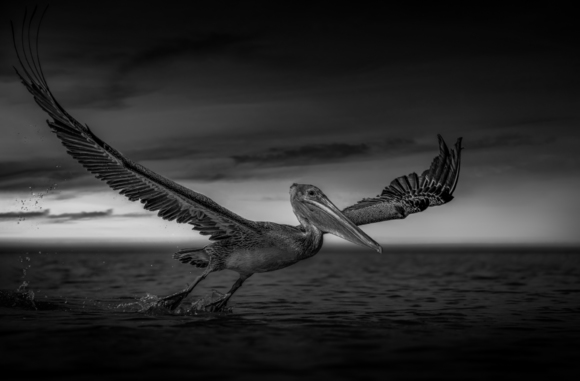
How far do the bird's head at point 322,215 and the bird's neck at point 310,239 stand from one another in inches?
Answer: 1.6

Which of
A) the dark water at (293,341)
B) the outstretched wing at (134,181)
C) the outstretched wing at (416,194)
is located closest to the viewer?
the dark water at (293,341)

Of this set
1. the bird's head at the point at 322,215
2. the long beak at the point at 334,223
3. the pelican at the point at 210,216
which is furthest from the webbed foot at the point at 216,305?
the long beak at the point at 334,223

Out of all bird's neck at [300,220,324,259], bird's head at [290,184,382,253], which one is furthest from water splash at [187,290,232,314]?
bird's head at [290,184,382,253]

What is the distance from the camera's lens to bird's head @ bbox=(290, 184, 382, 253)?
10.4 m

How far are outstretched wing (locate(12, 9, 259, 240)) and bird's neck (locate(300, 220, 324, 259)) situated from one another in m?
0.87

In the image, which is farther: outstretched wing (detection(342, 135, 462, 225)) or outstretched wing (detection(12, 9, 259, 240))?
outstretched wing (detection(342, 135, 462, 225))

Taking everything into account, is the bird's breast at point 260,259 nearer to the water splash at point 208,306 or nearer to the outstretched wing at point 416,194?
the water splash at point 208,306

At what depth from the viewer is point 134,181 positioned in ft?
33.2

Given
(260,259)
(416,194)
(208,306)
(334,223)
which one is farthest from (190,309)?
(416,194)

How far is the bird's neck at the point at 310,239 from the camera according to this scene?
34.4 feet

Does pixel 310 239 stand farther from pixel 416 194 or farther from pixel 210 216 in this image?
pixel 416 194

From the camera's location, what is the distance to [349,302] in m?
13.8

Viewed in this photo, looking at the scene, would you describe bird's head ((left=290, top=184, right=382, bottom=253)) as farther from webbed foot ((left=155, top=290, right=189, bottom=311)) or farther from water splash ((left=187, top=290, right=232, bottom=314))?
webbed foot ((left=155, top=290, right=189, bottom=311))

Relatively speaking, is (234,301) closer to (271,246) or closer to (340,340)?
(271,246)
